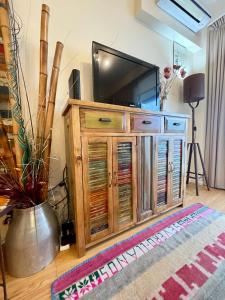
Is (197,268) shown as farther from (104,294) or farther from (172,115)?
(172,115)

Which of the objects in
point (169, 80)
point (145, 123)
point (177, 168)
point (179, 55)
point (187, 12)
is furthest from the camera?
point (179, 55)

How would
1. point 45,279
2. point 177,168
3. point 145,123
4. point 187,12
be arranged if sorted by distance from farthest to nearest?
1. point 187,12
2. point 177,168
3. point 145,123
4. point 45,279

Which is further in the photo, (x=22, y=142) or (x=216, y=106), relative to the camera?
(x=216, y=106)

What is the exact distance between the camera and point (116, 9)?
1.62 meters

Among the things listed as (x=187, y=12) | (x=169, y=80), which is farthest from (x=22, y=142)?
(x=187, y=12)

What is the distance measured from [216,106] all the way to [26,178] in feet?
8.74

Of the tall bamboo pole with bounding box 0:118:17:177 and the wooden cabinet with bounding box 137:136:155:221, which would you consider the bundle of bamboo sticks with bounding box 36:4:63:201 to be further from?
the wooden cabinet with bounding box 137:136:155:221

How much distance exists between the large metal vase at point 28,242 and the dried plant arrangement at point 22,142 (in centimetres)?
8

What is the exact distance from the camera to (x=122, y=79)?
56.0 inches

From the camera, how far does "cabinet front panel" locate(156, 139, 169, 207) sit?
1.47 meters

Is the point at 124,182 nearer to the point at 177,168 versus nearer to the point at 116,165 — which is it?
the point at 116,165

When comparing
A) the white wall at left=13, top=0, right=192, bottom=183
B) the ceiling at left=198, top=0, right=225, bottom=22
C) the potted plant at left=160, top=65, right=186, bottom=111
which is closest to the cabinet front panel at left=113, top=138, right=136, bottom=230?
the white wall at left=13, top=0, right=192, bottom=183

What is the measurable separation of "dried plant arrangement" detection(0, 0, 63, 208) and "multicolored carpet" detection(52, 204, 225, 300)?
0.59 metres

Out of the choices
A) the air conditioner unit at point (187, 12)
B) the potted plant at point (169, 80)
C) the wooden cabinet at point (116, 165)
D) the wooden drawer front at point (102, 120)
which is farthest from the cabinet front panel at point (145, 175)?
the air conditioner unit at point (187, 12)
